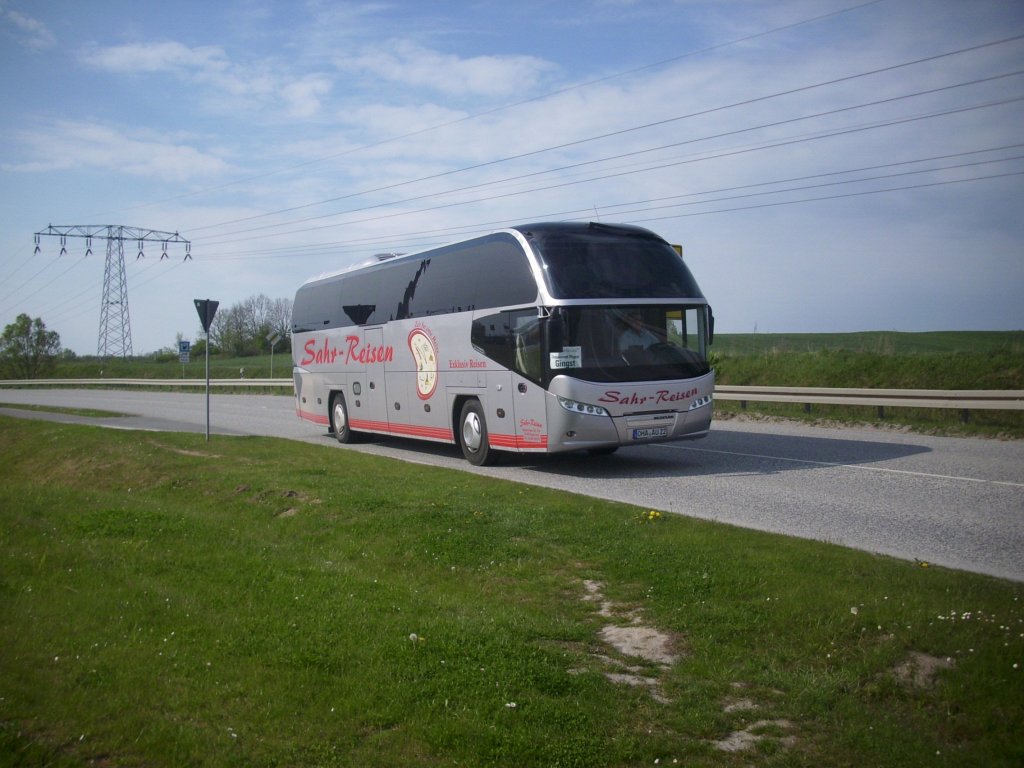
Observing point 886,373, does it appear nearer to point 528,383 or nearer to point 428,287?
point 428,287

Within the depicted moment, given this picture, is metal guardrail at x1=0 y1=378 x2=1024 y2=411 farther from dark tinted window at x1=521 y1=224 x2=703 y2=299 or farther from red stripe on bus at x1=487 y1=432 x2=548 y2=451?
red stripe on bus at x1=487 y1=432 x2=548 y2=451

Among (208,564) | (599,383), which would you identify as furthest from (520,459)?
(208,564)

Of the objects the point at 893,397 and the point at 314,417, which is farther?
the point at 314,417

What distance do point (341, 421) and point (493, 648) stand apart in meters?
16.3

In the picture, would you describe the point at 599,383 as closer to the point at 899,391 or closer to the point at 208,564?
the point at 208,564

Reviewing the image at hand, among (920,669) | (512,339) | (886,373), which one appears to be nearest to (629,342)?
(512,339)

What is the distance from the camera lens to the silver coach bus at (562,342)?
43.7 feet

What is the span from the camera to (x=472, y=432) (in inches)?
619

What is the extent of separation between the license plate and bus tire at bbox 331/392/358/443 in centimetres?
933

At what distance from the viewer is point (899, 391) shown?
20750mm

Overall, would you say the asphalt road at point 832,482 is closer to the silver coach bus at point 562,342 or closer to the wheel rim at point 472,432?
the wheel rim at point 472,432

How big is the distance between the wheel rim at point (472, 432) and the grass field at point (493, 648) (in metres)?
6.13

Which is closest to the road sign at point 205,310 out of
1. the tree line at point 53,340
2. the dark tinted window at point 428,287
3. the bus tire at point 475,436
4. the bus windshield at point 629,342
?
the dark tinted window at point 428,287

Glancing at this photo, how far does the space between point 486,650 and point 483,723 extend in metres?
0.98
